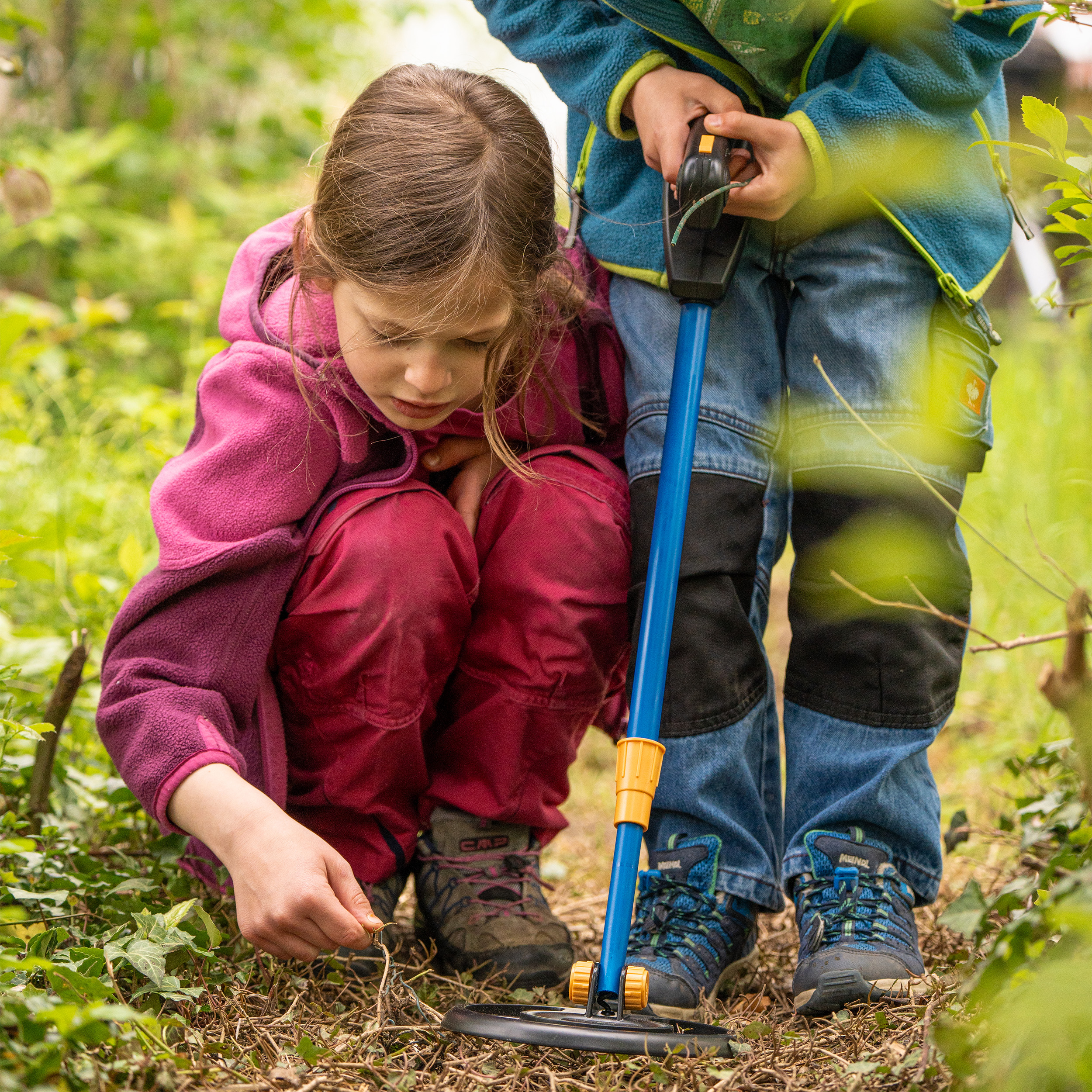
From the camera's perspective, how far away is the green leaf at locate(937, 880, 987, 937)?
86cm

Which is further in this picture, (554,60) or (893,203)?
(554,60)

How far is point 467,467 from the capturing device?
1570 mm

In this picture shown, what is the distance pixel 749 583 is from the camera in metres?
1.44

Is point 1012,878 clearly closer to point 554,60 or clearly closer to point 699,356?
point 699,356

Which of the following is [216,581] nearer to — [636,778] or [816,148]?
[636,778]

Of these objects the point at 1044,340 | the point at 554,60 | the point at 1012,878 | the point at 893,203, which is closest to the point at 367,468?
the point at 554,60

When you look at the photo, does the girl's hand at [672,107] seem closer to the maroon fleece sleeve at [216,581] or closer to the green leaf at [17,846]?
the maroon fleece sleeve at [216,581]

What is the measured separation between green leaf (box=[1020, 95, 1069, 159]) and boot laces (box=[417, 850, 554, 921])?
1.04 meters

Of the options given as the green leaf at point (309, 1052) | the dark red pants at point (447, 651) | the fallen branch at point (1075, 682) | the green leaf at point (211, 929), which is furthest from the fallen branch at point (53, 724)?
the fallen branch at point (1075, 682)

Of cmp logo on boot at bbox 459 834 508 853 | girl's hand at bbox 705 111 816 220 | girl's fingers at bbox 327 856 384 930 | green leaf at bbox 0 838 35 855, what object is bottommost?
cmp logo on boot at bbox 459 834 508 853

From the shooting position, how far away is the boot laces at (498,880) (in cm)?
145

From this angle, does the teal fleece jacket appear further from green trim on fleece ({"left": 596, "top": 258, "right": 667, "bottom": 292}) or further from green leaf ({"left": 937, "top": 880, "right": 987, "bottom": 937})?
green leaf ({"left": 937, "top": 880, "right": 987, "bottom": 937})

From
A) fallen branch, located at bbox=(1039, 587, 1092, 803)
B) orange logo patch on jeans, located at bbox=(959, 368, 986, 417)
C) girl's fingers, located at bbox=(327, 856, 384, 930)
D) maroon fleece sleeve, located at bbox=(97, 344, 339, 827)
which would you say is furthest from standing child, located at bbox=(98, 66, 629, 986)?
fallen branch, located at bbox=(1039, 587, 1092, 803)

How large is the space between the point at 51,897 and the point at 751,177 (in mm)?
1124
